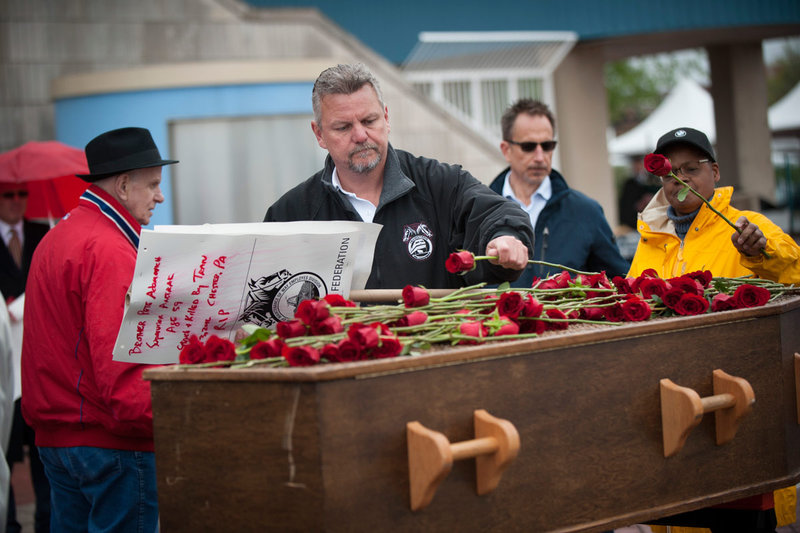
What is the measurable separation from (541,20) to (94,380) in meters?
12.9

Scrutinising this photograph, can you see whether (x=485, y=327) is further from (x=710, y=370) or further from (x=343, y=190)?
(x=343, y=190)

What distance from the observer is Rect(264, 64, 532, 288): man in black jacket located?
3150 mm

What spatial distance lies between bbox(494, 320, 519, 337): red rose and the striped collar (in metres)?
1.65

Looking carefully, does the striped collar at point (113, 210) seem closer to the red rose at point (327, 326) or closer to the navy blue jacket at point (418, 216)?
the navy blue jacket at point (418, 216)

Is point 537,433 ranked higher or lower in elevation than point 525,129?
lower

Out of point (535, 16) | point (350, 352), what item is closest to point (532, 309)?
point (350, 352)

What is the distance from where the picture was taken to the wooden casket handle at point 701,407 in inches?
86.7

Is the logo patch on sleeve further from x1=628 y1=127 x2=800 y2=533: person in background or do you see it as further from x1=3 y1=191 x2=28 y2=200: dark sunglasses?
x1=3 y1=191 x2=28 y2=200: dark sunglasses

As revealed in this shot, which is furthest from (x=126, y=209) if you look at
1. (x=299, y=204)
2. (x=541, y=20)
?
(x=541, y=20)

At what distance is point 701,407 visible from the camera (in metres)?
2.18

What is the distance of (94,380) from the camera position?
3150mm

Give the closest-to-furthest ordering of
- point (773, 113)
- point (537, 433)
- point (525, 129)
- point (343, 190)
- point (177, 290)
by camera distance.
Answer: point (537, 433) < point (177, 290) < point (343, 190) < point (525, 129) < point (773, 113)

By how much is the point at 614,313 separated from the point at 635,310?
72 mm

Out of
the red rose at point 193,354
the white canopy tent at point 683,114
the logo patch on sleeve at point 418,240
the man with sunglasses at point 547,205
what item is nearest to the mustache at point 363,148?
the logo patch on sleeve at point 418,240
